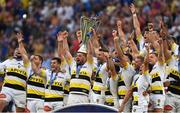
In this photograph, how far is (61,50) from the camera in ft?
65.6

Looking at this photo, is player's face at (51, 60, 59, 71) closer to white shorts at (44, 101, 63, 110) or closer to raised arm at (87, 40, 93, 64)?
white shorts at (44, 101, 63, 110)

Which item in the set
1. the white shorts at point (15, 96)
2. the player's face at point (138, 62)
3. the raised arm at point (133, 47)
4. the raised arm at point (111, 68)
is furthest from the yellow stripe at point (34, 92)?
the player's face at point (138, 62)

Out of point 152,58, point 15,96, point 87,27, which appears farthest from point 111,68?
point 15,96

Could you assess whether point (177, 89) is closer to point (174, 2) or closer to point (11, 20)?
point (174, 2)

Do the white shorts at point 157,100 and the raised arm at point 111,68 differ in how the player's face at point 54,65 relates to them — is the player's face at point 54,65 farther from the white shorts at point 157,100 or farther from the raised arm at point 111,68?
the white shorts at point 157,100

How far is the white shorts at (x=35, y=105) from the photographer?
19938mm

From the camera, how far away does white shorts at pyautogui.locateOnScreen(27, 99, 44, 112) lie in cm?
1994

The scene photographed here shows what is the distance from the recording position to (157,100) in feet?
59.0

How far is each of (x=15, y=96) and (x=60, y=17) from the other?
11.5m

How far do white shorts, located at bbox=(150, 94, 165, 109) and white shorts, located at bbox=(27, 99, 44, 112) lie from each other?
125 inches

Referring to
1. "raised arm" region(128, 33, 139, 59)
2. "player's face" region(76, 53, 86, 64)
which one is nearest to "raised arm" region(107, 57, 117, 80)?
"player's face" region(76, 53, 86, 64)

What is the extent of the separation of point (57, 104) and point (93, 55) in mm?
1453

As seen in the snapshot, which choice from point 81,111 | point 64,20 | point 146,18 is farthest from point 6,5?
point 81,111

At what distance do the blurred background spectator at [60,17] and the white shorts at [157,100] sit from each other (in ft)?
26.2
